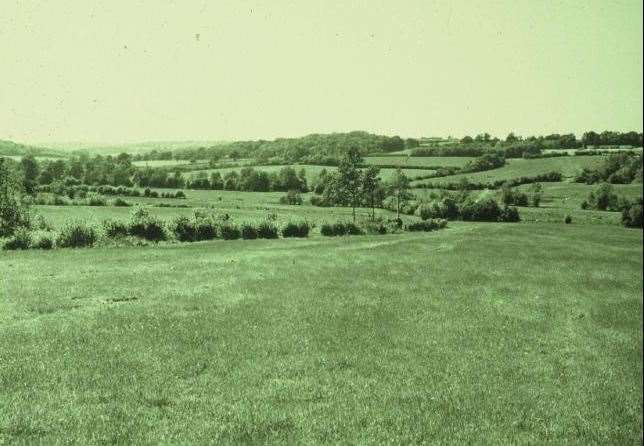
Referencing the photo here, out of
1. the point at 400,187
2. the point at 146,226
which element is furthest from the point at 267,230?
the point at 400,187

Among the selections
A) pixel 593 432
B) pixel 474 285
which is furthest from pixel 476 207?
pixel 593 432

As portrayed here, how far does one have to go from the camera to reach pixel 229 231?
74.3 meters

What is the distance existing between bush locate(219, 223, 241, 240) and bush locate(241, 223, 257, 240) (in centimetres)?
78

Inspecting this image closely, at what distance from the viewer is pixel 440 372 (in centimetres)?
1568

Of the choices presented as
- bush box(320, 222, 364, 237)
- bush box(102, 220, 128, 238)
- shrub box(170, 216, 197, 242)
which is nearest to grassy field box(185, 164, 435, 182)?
bush box(320, 222, 364, 237)

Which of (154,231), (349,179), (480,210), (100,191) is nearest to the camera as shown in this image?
(154,231)

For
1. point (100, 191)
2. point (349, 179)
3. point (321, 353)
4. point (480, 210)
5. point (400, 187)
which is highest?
point (321, 353)

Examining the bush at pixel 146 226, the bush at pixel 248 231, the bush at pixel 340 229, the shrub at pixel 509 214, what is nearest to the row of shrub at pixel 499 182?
the shrub at pixel 509 214

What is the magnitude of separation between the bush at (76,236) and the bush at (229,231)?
18.2 meters

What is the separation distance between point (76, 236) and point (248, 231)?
24.2 m

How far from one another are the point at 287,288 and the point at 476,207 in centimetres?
9959

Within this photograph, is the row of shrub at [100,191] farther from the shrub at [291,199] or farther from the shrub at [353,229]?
the shrub at [353,229]

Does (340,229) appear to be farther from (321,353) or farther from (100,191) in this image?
(321,353)

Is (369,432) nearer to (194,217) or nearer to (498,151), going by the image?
(194,217)
